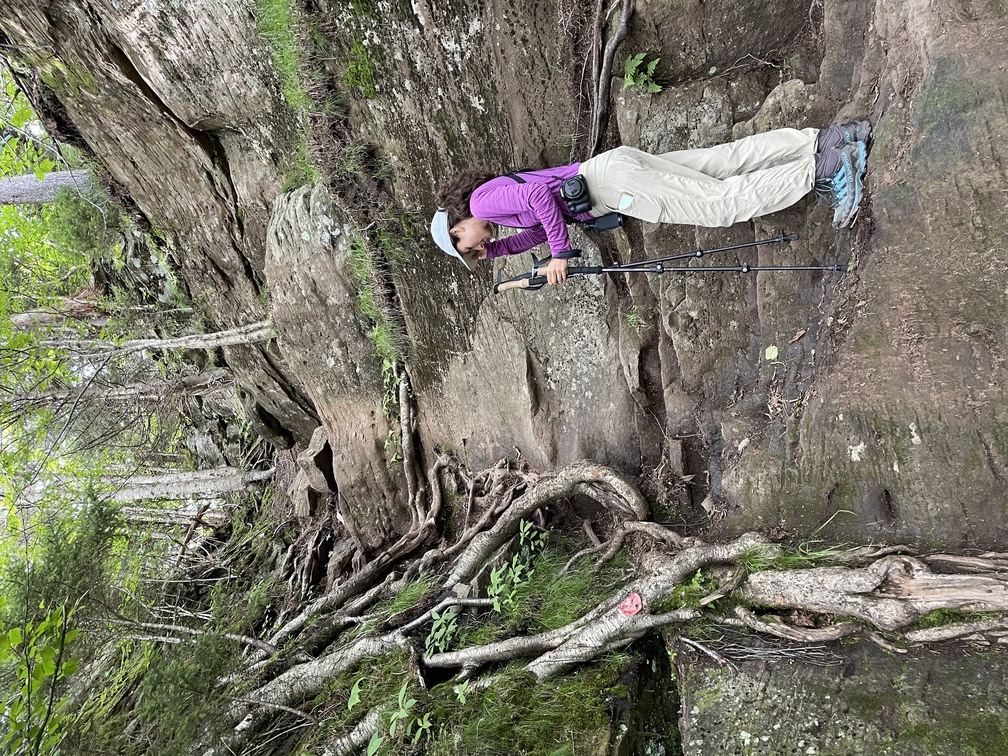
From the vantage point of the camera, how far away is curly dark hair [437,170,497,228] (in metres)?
4.80

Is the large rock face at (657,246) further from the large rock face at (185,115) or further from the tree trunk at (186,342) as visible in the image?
the tree trunk at (186,342)

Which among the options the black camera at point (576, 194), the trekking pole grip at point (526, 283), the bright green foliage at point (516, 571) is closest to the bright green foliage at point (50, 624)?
the bright green foliage at point (516, 571)

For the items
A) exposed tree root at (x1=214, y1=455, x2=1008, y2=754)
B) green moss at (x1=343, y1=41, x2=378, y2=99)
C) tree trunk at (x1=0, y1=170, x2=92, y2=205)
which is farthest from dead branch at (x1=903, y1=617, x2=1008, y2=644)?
tree trunk at (x1=0, y1=170, x2=92, y2=205)

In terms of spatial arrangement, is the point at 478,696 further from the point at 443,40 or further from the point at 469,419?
the point at 443,40

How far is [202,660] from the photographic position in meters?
4.83

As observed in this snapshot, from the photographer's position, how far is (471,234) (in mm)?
4910

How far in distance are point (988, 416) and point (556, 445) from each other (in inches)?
139

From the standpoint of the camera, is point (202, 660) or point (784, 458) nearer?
A: point (784, 458)

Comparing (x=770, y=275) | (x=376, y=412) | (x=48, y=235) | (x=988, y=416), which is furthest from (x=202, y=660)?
(x=48, y=235)

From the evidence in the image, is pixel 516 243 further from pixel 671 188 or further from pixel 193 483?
pixel 193 483

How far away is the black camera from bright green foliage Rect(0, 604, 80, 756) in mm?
4691

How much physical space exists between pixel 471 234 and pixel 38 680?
14.2 feet

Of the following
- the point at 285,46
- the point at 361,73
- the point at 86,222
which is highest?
the point at 285,46

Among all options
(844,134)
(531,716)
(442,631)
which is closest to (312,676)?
(442,631)
